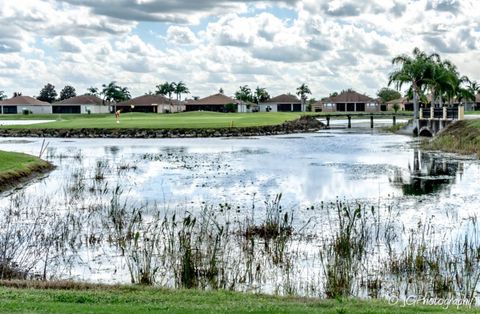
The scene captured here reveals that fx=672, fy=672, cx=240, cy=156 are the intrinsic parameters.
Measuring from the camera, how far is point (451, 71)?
9488cm

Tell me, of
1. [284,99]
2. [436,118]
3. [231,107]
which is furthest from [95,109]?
[436,118]

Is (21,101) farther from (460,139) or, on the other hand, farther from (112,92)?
(460,139)

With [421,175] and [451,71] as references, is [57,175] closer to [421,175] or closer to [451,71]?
[421,175]

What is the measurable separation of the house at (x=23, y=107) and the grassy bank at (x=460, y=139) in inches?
4704

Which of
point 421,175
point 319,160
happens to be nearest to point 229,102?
point 319,160

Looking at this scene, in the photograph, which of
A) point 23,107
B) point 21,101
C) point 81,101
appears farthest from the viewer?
point 21,101

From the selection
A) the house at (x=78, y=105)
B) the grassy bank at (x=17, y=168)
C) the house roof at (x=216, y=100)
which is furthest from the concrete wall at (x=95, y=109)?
the grassy bank at (x=17, y=168)

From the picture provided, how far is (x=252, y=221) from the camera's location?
797 inches

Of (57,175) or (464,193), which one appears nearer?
(464,193)

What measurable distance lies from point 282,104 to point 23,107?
6727 cm

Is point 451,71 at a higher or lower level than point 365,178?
higher

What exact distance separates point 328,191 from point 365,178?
5573mm

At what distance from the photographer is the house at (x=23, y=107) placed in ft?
529

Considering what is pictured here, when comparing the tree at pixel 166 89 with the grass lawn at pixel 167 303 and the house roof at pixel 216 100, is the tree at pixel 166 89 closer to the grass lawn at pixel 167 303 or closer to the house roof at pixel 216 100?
the house roof at pixel 216 100
